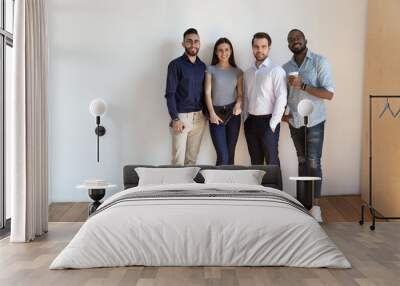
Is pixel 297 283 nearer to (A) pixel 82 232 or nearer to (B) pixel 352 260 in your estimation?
(B) pixel 352 260

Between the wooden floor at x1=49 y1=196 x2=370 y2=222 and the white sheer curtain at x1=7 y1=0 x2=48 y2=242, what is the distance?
3.34 ft

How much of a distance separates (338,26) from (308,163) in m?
1.72

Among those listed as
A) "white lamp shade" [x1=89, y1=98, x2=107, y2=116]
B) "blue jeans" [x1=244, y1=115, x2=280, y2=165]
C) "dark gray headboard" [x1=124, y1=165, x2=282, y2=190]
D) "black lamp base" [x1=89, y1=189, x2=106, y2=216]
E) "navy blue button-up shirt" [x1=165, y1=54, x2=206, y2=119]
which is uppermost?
"navy blue button-up shirt" [x1=165, y1=54, x2=206, y2=119]

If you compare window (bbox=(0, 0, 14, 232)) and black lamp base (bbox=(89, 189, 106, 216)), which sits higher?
window (bbox=(0, 0, 14, 232))

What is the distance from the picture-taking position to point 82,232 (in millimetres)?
4656

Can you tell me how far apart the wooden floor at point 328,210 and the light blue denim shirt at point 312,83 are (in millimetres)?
990

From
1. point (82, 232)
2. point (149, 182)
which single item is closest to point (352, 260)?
point (82, 232)

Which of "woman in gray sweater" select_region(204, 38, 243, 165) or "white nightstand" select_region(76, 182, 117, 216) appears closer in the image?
"white nightstand" select_region(76, 182, 117, 216)

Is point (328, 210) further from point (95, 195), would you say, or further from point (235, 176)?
point (95, 195)

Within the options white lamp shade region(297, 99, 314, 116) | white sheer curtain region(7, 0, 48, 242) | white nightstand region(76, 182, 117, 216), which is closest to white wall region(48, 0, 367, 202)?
white lamp shade region(297, 99, 314, 116)

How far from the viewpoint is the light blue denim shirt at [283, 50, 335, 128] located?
737cm

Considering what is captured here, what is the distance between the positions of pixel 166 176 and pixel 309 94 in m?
2.07

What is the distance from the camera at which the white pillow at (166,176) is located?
6.53m

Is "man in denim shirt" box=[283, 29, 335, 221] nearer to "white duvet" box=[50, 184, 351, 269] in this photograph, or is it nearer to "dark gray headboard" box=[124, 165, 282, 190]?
"dark gray headboard" box=[124, 165, 282, 190]
